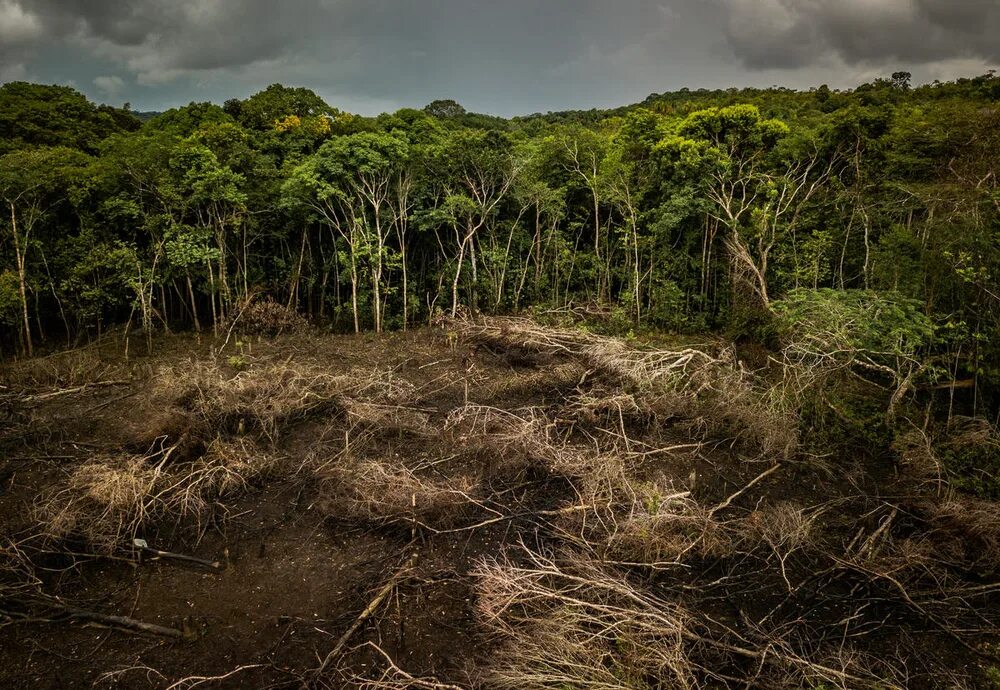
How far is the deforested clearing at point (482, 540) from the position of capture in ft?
16.8

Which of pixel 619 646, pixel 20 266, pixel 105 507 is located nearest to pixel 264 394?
pixel 105 507

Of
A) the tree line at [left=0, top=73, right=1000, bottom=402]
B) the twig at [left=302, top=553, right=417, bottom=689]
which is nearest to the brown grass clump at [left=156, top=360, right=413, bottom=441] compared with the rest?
the twig at [left=302, top=553, right=417, bottom=689]

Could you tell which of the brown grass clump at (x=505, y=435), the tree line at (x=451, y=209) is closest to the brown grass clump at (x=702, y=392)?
the brown grass clump at (x=505, y=435)

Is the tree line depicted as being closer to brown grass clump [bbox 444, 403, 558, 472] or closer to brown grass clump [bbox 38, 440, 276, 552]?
brown grass clump [bbox 444, 403, 558, 472]

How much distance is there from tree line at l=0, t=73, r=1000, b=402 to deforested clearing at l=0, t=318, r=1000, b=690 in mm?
6659

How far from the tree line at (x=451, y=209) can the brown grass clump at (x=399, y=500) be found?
977cm

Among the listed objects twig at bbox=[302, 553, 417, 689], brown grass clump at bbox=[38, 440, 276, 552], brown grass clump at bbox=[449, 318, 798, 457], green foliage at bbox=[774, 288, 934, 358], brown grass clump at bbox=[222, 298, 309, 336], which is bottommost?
twig at bbox=[302, 553, 417, 689]

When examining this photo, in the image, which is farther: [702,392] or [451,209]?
[451,209]

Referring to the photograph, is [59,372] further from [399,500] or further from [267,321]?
[399,500]

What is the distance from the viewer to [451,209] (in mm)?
16953

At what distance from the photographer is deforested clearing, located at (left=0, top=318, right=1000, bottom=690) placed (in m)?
5.13

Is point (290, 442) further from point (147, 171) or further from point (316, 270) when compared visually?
point (316, 270)

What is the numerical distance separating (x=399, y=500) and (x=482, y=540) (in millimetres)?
1269

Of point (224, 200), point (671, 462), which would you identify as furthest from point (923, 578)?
point (224, 200)
